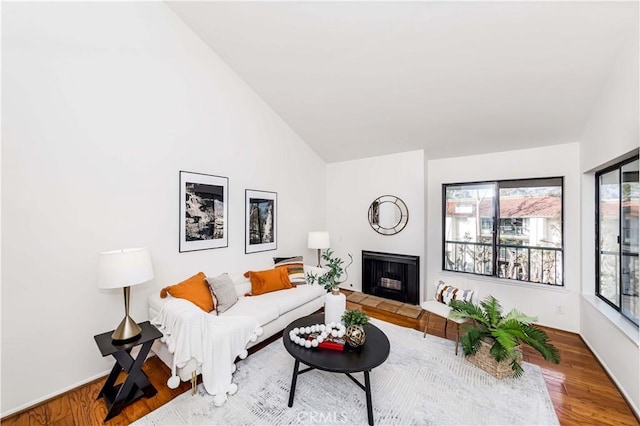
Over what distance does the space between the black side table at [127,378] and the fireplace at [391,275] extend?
3347 millimetres

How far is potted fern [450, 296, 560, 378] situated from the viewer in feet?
7.23

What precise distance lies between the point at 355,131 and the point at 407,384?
3345mm

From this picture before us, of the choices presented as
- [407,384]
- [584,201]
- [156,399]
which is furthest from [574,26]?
[156,399]

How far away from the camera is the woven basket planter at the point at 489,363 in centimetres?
227

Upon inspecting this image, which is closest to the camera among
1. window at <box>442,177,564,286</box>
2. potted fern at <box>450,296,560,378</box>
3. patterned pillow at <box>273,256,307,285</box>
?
potted fern at <box>450,296,560,378</box>

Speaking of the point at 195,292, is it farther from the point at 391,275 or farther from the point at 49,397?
the point at 391,275

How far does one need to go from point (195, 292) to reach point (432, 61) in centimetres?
343

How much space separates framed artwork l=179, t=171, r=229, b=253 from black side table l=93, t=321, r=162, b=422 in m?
1.06

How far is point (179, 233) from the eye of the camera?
2.88 metres

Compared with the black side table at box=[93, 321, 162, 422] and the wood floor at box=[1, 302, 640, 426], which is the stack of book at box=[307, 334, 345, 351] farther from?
the black side table at box=[93, 321, 162, 422]

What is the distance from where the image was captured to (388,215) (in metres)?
4.48

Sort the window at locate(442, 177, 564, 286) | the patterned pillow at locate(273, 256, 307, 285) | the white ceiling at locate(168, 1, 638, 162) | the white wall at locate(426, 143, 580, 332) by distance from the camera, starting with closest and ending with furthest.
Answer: the white ceiling at locate(168, 1, 638, 162)
the white wall at locate(426, 143, 580, 332)
the window at locate(442, 177, 564, 286)
the patterned pillow at locate(273, 256, 307, 285)

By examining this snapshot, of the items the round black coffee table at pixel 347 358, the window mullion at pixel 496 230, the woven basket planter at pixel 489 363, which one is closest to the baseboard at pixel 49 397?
the round black coffee table at pixel 347 358

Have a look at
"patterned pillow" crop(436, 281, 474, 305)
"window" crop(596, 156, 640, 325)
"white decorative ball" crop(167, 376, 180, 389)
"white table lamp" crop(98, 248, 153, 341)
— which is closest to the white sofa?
"white decorative ball" crop(167, 376, 180, 389)
